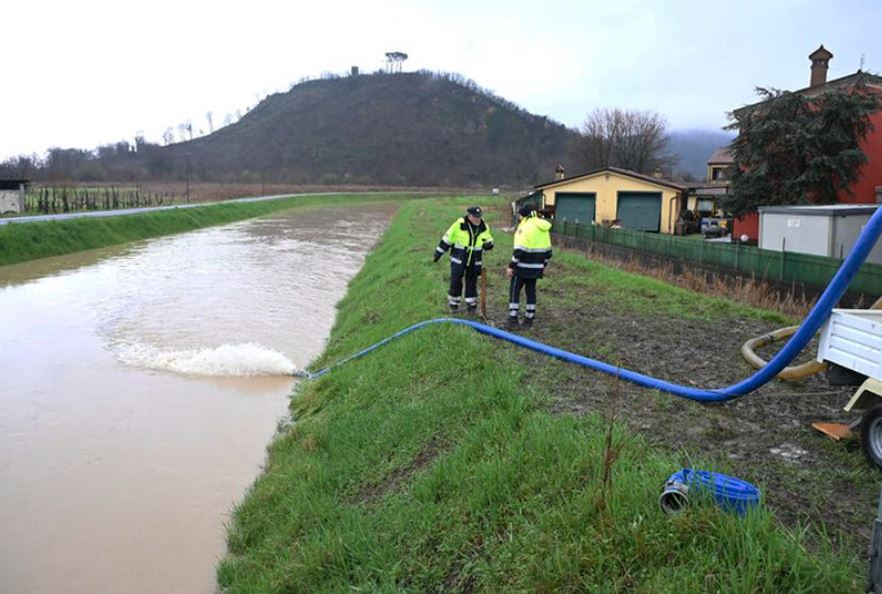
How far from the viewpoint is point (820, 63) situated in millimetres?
34344

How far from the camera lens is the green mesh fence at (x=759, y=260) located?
44.1ft

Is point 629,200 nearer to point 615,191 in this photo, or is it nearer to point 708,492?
point 615,191

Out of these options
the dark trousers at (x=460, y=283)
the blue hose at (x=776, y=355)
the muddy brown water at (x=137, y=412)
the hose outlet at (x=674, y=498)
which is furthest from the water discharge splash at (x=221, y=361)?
the hose outlet at (x=674, y=498)

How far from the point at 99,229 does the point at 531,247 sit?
28118 mm

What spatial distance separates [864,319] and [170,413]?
877 centimetres

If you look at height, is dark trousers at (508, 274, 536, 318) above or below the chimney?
below

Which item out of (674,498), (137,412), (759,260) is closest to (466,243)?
(137,412)

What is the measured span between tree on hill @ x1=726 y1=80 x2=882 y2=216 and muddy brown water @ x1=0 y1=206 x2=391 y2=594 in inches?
689

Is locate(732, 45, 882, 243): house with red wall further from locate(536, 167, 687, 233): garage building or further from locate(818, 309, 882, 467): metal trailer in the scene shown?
locate(818, 309, 882, 467): metal trailer

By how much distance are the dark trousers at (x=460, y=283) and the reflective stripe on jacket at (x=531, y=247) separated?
1.20m

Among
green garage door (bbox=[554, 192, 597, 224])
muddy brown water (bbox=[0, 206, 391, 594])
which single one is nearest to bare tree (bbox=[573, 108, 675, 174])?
green garage door (bbox=[554, 192, 597, 224])

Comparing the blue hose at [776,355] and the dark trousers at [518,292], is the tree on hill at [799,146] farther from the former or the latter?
the blue hose at [776,355]

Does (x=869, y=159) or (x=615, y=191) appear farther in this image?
(x=615, y=191)

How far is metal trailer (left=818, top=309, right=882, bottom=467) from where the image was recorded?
4.08 m
